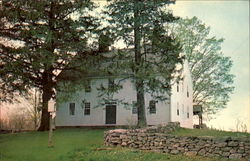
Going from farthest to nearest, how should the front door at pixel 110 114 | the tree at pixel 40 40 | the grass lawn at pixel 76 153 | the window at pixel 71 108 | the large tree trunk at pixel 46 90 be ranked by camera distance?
the window at pixel 71 108 < the front door at pixel 110 114 < the large tree trunk at pixel 46 90 < the tree at pixel 40 40 < the grass lawn at pixel 76 153

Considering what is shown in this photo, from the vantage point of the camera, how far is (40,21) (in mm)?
28906

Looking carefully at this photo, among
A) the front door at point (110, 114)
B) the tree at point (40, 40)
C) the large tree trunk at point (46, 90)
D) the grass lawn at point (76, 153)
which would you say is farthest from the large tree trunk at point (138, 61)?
the front door at point (110, 114)

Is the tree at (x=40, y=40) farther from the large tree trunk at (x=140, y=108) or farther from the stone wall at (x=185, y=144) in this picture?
the stone wall at (x=185, y=144)

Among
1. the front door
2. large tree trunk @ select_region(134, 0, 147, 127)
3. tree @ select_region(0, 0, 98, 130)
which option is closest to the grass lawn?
large tree trunk @ select_region(134, 0, 147, 127)

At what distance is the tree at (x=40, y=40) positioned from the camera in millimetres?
26531

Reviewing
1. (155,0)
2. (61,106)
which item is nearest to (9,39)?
(61,106)

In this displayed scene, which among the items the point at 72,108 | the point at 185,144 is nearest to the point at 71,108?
the point at 72,108

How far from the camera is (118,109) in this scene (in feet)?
111

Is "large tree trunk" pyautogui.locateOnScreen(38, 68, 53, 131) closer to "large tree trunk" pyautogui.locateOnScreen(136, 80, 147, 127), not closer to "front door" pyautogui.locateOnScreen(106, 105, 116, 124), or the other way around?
"front door" pyautogui.locateOnScreen(106, 105, 116, 124)

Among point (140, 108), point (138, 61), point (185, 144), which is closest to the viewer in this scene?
point (185, 144)

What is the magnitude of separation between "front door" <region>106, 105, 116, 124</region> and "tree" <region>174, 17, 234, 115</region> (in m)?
11.3

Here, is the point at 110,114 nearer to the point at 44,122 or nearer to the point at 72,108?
the point at 72,108

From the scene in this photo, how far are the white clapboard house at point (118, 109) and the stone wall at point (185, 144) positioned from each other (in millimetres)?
12436

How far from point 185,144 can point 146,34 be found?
11.4 m
